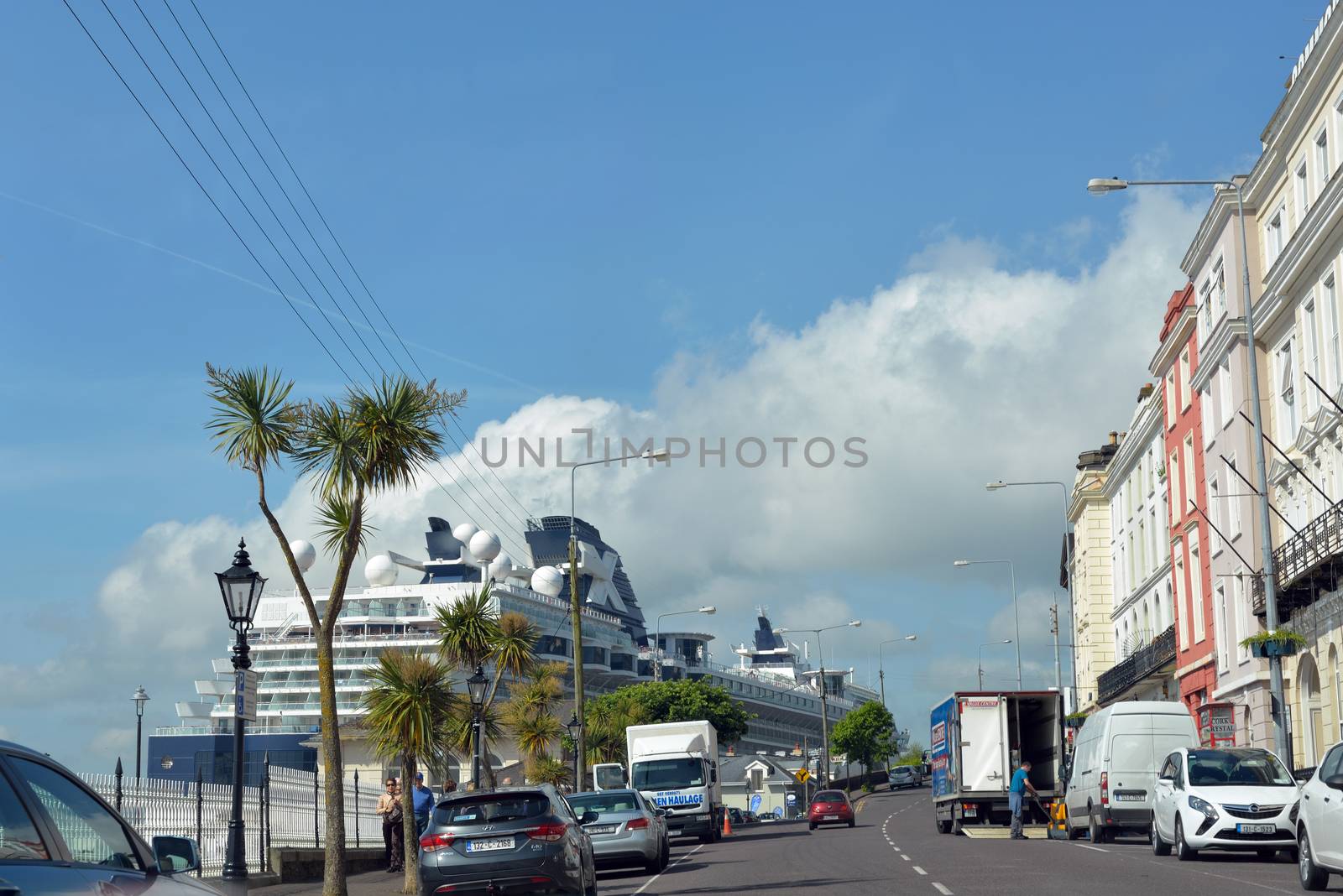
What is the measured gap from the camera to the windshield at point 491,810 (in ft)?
52.6

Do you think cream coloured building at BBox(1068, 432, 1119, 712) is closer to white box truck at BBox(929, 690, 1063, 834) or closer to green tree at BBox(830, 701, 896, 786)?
white box truck at BBox(929, 690, 1063, 834)

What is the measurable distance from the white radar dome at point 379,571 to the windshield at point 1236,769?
9711 centimetres

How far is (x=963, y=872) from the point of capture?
20203mm

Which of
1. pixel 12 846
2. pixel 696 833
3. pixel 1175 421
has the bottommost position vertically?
pixel 696 833

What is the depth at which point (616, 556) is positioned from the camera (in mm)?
148625

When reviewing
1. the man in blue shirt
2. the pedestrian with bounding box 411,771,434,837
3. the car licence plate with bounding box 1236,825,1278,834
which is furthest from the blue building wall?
the car licence plate with bounding box 1236,825,1278,834

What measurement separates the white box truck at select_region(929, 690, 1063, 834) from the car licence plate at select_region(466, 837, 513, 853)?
22339mm

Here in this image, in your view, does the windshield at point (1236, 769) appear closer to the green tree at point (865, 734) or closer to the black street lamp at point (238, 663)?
the black street lamp at point (238, 663)

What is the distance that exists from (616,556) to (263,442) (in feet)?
428

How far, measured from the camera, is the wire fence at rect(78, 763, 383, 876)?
20016mm

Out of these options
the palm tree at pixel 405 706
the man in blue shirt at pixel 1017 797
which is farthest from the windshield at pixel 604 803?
the man in blue shirt at pixel 1017 797

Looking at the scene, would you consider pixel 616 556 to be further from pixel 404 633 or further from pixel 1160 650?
pixel 1160 650

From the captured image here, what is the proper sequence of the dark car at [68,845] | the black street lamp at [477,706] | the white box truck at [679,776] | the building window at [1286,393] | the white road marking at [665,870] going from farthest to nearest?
the white box truck at [679,776]
the building window at [1286,393]
the black street lamp at [477,706]
the white road marking at [665,870]
the dark car at [68,845]

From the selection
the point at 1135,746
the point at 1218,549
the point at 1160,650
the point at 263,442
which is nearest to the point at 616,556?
the point at 1160,650
